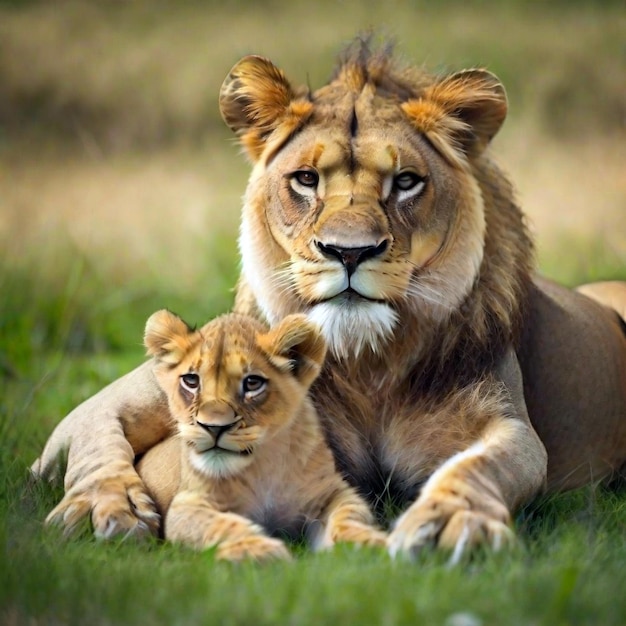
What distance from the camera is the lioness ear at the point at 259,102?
4117 mm

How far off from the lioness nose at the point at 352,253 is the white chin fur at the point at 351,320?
0.13m

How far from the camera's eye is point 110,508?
12.2 ft

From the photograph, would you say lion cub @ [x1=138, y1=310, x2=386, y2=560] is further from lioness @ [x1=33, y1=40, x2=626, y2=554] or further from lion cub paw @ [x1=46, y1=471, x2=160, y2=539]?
lioness @ [x1=33, y1=40, x2=626, y2=554]

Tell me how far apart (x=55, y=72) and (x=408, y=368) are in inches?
346

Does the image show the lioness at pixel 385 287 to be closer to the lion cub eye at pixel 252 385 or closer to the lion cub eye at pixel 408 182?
the lion cub eye at pixel 408 182

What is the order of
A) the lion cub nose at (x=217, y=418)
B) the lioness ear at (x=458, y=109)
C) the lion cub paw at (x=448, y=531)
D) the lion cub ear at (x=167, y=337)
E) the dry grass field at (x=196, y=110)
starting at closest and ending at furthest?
the lion cub paw at (x=448, y=531) → the lion cub nose at (x=217, y=418) → the lion cub ear at (x=167, y=337) → the lioness ear at (x=458, y=109) → the dry grass field at (x=196, y=110)

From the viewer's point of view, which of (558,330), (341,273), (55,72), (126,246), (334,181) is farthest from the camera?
(55,72)

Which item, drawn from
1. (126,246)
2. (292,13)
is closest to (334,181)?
(126,246)

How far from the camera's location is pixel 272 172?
411 cm

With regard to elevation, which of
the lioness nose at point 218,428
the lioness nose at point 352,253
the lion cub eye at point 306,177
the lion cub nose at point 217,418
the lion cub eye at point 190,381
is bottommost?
the lioness nose at point 218,428

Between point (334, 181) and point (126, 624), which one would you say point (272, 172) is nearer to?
point (334, 181)

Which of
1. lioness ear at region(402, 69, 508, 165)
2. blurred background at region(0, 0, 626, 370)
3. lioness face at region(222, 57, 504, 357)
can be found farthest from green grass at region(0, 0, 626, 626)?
lioness face at region(222, 57, 504, 357)

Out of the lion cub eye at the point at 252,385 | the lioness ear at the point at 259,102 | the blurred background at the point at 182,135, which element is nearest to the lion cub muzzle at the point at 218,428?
the lion cub eye at the point at 252,385

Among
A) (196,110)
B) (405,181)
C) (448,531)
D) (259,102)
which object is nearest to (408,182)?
(405,181)
